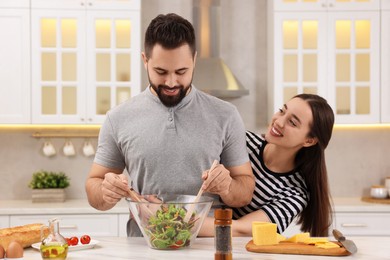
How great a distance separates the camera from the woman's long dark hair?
3.00 meters

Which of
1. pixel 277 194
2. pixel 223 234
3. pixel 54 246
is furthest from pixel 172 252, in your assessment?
pixel 277 194

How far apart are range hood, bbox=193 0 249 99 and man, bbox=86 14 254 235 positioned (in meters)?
2.03

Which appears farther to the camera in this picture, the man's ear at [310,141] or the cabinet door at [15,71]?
the cabinet door at [15,71]

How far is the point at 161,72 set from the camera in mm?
2682

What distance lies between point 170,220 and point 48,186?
274 centimetres

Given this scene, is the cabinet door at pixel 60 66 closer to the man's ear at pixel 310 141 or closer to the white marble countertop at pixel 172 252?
the man's ear at pixel 310 141

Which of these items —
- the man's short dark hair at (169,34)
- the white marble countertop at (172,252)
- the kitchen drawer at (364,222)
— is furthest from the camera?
the kitchen drawer at (364,222)

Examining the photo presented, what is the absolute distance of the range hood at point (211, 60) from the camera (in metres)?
4.95

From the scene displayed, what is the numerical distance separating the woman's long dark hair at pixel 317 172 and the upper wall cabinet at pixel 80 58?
6.69ft

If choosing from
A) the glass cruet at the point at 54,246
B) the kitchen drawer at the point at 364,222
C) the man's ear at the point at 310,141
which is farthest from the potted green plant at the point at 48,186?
the glass cruet at the point at 54,246

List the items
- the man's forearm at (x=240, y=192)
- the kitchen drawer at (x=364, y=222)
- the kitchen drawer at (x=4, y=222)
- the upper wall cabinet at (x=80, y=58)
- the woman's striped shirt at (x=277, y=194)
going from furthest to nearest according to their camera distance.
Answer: the upper wall cabinet at (x=80, y=58)
the kitchen drawer at (x=364, y=222)
the kitchen drawer at (x=4, y=222)
the woman's striped shirt at (x=277, y=194)
the man's forearm at (x=240, y=192)

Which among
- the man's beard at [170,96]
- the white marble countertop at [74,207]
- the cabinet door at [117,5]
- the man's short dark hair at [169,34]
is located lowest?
the white marble countertop at [74,207]

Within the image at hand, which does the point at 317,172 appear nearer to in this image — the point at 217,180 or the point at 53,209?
the point at 217,180

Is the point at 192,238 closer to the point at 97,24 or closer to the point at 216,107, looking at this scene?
the point at 216,107
